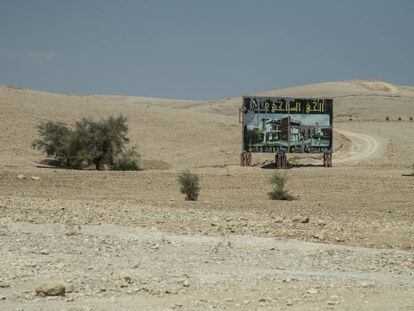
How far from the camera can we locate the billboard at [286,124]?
43.0 m

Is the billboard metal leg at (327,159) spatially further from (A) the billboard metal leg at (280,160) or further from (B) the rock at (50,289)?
(B) the rock at (50,289)

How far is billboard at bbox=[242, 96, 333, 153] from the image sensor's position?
141 feet

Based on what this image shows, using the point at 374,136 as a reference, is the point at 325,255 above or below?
below

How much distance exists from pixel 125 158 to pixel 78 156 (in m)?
2.95

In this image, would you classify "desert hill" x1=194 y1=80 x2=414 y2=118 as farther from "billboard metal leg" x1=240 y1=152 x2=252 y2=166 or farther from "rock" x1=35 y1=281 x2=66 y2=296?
"rock" x1=35 y1=281 x2=66 y2=296

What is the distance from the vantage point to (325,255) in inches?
525

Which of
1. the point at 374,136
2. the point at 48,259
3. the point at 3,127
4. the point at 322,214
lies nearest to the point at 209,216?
the point at 322,214

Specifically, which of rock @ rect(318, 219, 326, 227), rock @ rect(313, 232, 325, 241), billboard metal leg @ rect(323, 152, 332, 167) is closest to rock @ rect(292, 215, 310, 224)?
rock @ rect(318, 219, 326, 227)

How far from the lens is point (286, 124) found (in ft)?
142

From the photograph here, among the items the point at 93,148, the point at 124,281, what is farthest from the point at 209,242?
the point at 93,148

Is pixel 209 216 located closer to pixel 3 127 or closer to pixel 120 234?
pixel 120 234

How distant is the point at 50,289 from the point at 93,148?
3267 cm

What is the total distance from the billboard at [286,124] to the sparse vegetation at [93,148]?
799 centimetres

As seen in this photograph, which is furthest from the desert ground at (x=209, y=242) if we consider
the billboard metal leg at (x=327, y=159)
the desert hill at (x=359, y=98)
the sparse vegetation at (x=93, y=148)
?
the desert hill at (x=359, y=98)
